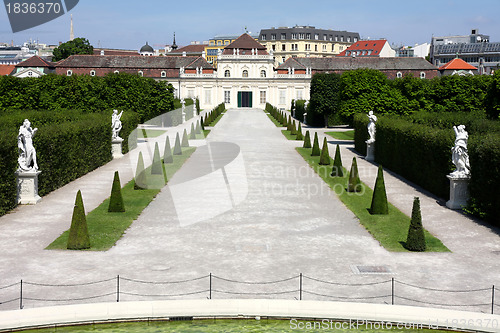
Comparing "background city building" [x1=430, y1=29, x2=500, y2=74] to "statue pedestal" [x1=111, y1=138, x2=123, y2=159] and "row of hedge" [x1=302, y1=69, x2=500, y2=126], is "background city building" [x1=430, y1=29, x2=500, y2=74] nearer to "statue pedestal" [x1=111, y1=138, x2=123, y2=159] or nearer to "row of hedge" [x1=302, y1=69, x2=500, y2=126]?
"row of hedge" [x1=302, y1=69, x2=500, y2=126]

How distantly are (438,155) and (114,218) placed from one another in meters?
14.1

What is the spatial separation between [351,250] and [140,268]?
20.2 feet

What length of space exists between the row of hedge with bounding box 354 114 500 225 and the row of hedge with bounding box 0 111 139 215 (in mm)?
16898

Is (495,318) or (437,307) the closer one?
(495,318)

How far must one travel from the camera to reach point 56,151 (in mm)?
27047

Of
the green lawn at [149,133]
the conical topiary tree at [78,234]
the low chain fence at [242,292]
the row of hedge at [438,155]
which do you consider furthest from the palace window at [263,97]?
the low chain fence at [242,292]

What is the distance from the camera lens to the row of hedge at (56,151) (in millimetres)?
22422

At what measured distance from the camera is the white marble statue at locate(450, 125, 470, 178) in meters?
22.8

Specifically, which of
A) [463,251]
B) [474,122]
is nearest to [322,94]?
[474,122]

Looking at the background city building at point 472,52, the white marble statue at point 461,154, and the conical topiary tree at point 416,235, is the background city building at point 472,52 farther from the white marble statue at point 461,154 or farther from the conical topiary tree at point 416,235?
the conical topiary tree at point 416,235

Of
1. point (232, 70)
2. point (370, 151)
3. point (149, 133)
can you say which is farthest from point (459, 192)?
point (232, 70)

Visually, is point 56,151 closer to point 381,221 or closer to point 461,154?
point 381,221

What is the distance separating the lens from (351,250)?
17.4 meters

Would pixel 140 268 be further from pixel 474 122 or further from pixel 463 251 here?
pixel 474 122
